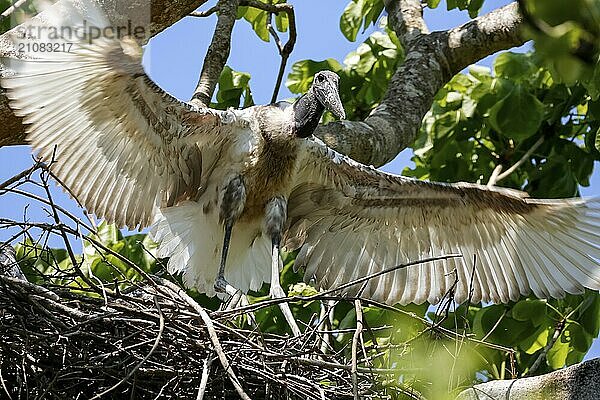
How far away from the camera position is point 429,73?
4203mm

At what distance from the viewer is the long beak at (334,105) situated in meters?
3.57

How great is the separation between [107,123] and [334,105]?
0.99 m

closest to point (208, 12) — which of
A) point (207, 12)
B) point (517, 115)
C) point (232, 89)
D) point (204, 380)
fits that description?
point (207, 12)

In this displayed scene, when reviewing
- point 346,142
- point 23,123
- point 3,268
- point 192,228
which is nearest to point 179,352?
point 3,268

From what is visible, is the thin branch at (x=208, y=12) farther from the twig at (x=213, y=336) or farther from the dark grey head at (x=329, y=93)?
the twig at (x=213, y=336)

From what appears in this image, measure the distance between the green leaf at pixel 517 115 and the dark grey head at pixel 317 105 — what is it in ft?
5.73

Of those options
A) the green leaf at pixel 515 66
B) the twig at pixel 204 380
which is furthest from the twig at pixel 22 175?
the green leaf at pixel 515 66

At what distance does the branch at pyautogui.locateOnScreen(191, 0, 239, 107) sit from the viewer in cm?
378

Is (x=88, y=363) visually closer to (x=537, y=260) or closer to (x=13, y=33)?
(x=13, y=33)

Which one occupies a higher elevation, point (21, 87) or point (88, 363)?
point (21, 87)

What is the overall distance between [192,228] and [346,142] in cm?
81

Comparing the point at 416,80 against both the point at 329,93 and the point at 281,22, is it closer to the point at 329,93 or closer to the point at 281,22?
the point at 329,93

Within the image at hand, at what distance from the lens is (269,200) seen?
369cm

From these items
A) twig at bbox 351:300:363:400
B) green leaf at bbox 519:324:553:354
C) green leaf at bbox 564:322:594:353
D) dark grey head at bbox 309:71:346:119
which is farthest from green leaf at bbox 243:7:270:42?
twig at bbox 351:300:363:400
